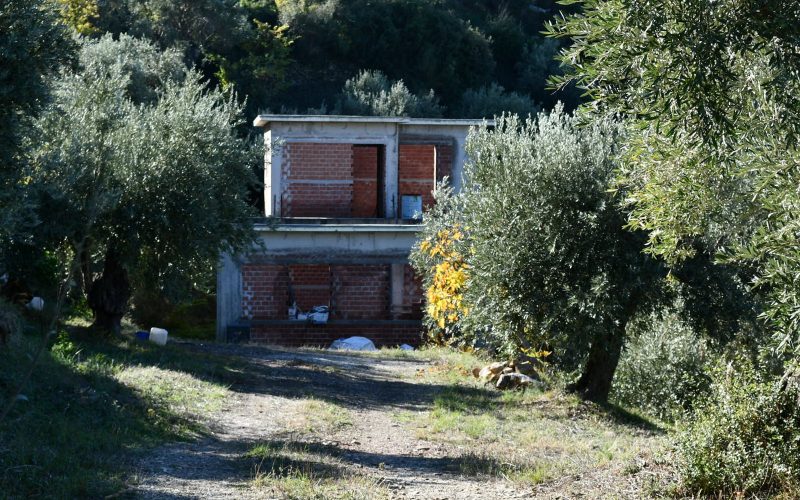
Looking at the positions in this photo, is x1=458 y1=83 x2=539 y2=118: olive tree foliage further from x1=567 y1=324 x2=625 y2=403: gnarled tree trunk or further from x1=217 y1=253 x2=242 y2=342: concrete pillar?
x1=567 y1=324 x2=625 y2=403: gnarled tree trunk

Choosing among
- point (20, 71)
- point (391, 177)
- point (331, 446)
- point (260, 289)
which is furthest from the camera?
point (391, 177)

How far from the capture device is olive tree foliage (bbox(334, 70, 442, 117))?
41.4 m

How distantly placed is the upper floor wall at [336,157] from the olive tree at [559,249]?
17.6 m

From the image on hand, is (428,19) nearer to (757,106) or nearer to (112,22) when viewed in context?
(112,22)

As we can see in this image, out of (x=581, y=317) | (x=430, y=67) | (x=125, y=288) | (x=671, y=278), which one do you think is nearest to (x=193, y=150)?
(x=125, y=288)

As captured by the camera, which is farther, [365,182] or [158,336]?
[365,182]

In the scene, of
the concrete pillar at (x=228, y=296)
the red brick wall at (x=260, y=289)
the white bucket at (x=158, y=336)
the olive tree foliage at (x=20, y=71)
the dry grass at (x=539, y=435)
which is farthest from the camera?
the red brick wall at (x=260, y=289)

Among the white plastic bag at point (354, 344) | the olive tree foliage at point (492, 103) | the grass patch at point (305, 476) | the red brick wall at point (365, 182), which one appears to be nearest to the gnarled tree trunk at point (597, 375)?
the grass patch at point (305, 476)

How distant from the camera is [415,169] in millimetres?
36000

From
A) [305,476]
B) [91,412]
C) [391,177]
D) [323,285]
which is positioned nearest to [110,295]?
[91,412]

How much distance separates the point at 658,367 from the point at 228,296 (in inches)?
536

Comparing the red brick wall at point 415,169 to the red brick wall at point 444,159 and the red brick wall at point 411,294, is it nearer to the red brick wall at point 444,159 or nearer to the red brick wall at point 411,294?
the red brick wall at point 444,159

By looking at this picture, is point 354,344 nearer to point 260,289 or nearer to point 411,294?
point 411,294

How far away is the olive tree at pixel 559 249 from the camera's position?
1141cm
